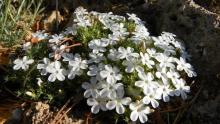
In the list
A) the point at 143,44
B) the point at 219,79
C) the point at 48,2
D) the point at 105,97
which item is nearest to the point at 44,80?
the point at 105,97

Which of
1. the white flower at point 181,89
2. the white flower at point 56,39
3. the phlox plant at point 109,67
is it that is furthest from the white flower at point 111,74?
the white flower at point 56,39

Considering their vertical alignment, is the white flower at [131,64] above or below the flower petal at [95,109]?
above

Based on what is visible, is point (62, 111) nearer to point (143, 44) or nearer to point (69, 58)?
point (69, 58)

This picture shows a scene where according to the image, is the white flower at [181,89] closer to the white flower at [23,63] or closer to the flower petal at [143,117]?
the flower petal at [143,117]

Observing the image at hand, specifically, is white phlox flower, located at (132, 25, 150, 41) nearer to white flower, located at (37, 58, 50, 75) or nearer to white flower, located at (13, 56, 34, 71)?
white flower, located at (37, 58, 50, 75)

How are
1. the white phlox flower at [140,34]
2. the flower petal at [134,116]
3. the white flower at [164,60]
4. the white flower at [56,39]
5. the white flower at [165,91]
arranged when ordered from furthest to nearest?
the white flower at [56,39] → the white phlox flower at [140,34] → the white flower at [164,60] → the white flower at [165,91] → the flower petal at [134,116]

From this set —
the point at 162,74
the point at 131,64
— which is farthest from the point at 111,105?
the point at 162,74

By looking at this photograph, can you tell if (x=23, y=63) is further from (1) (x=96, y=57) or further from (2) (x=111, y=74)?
(2) (x=111, y=74)
